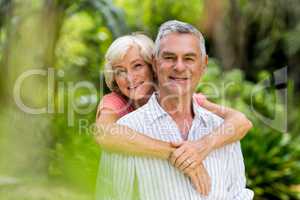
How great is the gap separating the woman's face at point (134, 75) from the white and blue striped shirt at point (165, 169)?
0.26 m

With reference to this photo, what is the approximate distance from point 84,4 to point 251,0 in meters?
5.48

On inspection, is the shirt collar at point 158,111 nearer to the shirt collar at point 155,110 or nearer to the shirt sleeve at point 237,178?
the shirt collar at point 155,110

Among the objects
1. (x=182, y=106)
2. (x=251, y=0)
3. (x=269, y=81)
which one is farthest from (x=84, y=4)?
(x=251, y=0)

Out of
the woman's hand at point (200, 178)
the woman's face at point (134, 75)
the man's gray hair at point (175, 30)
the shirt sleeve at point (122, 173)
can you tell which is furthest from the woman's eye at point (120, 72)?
the woman's hand at point (200, 178)

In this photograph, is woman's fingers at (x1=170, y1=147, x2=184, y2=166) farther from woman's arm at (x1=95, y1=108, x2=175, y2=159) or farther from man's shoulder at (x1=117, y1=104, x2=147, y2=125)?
man's shoulder at (x1=117, y1=104, x2=147, y2=125)

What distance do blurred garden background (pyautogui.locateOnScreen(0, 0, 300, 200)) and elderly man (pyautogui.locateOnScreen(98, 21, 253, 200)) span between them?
0.73 ft

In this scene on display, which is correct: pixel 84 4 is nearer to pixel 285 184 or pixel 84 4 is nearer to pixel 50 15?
pixel 50 15

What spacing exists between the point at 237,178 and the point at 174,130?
31cm

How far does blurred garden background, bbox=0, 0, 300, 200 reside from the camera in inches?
43.8

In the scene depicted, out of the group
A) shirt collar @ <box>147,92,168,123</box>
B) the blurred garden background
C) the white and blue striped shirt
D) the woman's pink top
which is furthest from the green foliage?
shirt collar @ <box>147,92,168,123</box>

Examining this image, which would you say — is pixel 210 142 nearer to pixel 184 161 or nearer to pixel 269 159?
pixel 184 161

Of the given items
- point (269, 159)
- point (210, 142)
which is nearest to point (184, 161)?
point (210, 142)

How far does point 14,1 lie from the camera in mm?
4316

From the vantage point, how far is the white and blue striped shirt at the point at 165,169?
169cm
